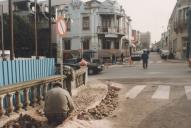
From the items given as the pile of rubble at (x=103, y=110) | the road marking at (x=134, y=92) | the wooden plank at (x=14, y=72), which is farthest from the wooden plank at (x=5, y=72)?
the road marking at (x=134, y=92)

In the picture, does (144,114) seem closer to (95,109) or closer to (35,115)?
(95,109)

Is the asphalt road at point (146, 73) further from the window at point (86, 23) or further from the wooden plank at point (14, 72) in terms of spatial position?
the window at point (86, 23)

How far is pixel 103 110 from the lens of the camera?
10.8 m

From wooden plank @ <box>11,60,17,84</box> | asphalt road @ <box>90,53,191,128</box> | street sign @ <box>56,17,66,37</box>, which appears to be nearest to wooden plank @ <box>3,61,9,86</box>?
wooden plank @ <box>11,60,17,84</box>

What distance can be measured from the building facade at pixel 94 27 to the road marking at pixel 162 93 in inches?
1354

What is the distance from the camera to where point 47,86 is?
1077 cm

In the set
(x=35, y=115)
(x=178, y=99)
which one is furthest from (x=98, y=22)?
(x=35, y=115)

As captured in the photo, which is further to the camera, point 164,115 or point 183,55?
point 183,55

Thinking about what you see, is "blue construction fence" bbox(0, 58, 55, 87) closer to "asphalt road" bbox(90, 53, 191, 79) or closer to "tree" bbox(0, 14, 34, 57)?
"asphalt road" bbox(90, 53, 191, 79)

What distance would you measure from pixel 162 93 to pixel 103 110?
4.39 meters

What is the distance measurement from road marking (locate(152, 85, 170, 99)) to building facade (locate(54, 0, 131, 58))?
34.4 metres

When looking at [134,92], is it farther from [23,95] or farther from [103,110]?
[23,95]

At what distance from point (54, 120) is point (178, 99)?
20.5 ft

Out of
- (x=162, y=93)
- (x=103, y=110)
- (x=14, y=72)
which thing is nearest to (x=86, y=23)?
(x=162, y=93)
